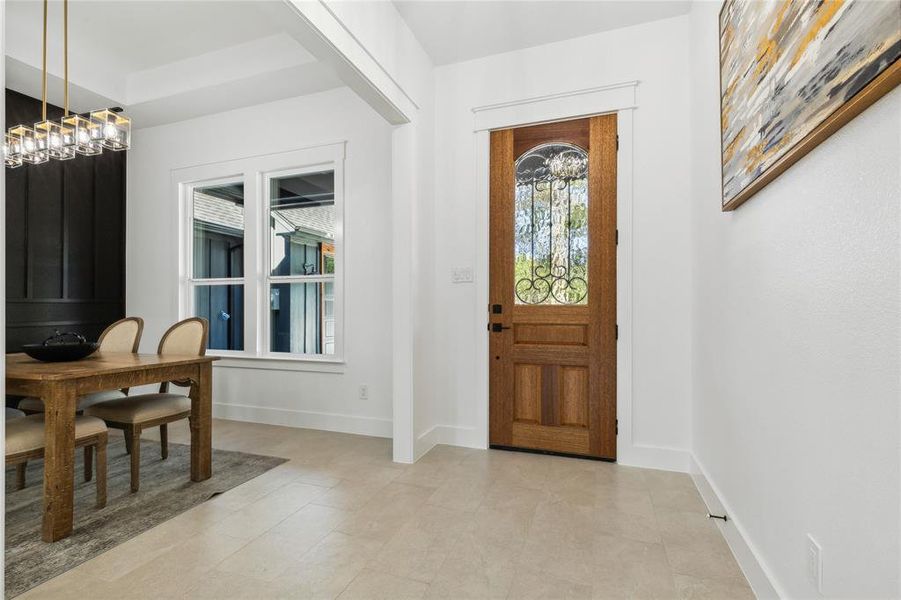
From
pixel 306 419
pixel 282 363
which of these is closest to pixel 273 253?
pixel 282 363

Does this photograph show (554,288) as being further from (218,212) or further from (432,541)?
(218,212)

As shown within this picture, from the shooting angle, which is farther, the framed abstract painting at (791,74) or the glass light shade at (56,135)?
the glass light shade at (56,135)

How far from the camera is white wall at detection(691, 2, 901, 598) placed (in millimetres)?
922

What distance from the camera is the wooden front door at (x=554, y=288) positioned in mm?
3004

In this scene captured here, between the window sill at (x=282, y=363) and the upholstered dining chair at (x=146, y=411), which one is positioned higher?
the window sill at (x=282, y=363)

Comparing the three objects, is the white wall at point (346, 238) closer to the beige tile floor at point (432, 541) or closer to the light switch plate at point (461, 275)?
the light switch plate at point (461, 275)

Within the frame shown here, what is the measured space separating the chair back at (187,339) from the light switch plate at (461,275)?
72.5 inches

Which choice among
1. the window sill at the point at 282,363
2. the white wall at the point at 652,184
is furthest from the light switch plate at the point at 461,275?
the window sill at the point at 282,363

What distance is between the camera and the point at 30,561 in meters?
1.80

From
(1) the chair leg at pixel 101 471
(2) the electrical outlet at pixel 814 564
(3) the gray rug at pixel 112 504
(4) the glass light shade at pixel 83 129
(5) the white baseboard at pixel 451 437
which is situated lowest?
(3) the gray rug at pixel 112 504

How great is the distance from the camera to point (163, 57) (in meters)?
3.73

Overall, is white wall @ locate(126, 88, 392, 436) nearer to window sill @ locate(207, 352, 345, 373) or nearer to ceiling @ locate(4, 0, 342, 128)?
window sill @ locate(207, 352, 345, 373)

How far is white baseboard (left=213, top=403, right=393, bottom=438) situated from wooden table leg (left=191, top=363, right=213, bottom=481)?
45.9 inches

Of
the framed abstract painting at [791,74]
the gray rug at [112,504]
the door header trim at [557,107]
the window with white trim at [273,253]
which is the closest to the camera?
the framed abstract painting at [791,74]
